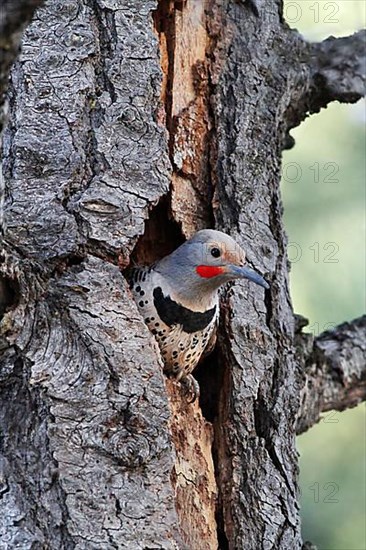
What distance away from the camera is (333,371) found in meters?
3.71

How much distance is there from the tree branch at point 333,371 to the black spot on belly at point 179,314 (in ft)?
1.58

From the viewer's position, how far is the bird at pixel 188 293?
124 inches

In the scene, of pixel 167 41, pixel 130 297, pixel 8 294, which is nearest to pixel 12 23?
pixel 8 294

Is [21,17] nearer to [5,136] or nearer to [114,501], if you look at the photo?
[114,501]

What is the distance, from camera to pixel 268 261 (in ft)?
11.0

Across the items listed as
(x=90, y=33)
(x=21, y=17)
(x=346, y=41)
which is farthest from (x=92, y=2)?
(x=21, y=17)

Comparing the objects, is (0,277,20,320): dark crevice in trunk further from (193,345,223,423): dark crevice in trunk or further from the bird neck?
(193,345,223,423): dark crevice in trunk

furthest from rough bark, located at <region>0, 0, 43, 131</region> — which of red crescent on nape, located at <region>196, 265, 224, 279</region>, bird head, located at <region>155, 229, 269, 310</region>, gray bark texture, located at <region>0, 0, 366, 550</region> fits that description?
red crescent on nape, located at <region>196, 265, 224, 279</region>

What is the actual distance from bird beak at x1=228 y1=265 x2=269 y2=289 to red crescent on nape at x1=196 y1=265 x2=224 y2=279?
5cm

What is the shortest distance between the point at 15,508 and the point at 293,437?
3.22 feet

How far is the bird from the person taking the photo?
124 inches

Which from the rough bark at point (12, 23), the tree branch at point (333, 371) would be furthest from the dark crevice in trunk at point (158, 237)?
the rough bark at point (12, 23)

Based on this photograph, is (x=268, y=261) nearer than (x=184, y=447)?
No

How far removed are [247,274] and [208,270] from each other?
16 cm
